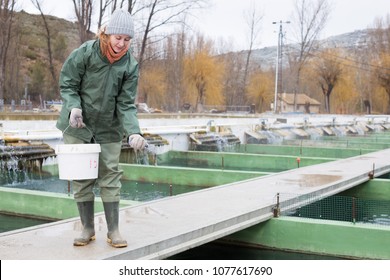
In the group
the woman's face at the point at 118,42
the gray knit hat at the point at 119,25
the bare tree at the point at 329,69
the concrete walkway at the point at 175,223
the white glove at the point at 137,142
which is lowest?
the concrete walkway at the point at 175,223

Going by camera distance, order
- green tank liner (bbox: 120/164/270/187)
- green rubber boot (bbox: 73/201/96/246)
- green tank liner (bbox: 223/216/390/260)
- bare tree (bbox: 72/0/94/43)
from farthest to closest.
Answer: bare tree (bbox: 72/0/94/43)
green tank liner (bbox: 120/164/270/187)
green tank liner (bbox: 223/216/390/260)
green rubber boot (bbox: 73/201/96/246)

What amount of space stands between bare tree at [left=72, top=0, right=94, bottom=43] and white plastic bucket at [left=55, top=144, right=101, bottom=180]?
22638mm

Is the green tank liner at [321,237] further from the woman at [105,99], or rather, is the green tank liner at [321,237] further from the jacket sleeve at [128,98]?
the jacket sleeve at [128,98]

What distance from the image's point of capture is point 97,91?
4395 mm

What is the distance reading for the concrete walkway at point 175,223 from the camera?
4.79 meters

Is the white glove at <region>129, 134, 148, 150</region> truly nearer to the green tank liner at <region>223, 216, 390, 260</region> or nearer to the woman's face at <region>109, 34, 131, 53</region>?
the woman's face at <region>109, 34, 131, 53</region>

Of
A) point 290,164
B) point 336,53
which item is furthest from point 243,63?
point 290,164

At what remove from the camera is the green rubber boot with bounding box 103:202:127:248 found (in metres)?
4.63

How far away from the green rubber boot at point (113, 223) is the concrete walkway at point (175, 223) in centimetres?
7

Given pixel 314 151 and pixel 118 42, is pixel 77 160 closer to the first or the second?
pixel 118 42

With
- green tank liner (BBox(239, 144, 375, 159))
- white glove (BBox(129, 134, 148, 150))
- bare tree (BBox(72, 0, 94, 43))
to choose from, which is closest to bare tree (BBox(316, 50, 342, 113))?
bare tree (BBox(72, 0, 94, 43))

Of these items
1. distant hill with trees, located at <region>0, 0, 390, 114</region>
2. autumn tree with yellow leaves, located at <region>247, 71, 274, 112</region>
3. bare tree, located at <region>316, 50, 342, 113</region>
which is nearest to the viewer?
distant hill with trees, located at <region>0, 0, 390, 114</region>

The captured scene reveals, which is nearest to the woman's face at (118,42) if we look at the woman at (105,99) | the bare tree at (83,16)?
the woman at (105,99)

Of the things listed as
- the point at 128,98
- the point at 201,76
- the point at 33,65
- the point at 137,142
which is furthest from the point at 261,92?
the point at 137,142
